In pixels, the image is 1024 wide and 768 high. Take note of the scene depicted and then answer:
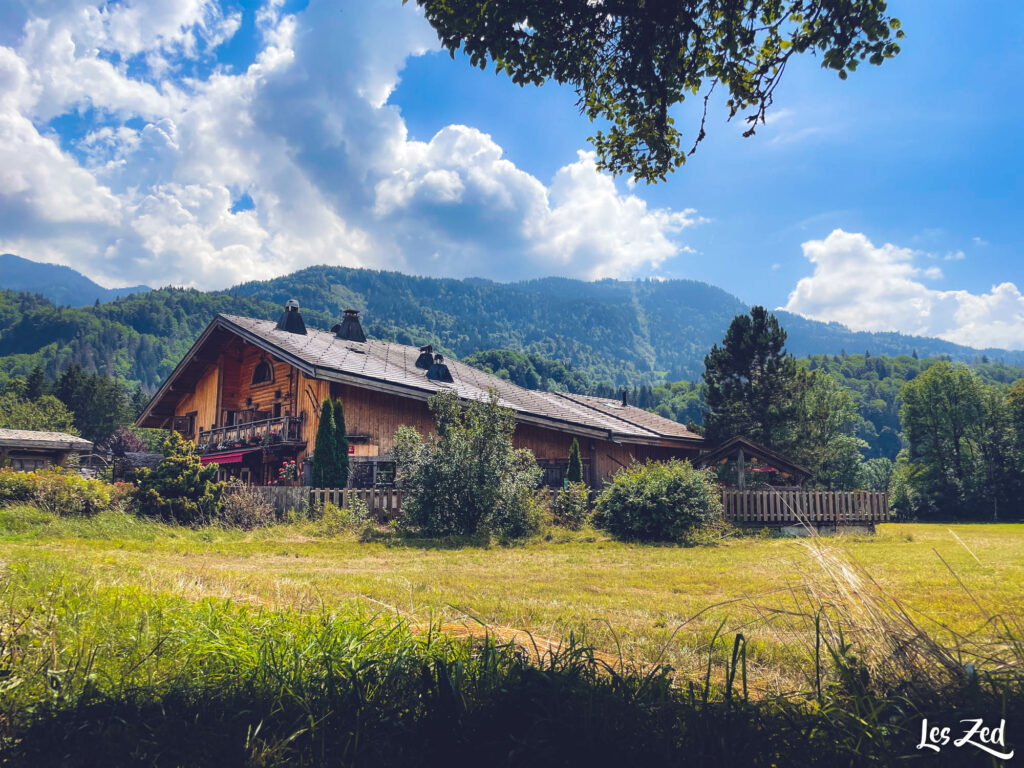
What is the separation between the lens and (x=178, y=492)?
14883mm

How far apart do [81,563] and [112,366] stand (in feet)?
484

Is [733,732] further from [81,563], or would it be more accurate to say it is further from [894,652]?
[81,563]

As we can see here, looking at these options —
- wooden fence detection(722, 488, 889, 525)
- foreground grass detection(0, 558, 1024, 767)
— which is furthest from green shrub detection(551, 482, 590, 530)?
foreground grass detection(0, 558, 1024, 767)

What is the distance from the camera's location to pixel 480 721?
2.29 meters

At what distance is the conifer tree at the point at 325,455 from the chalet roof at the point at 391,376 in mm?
2005

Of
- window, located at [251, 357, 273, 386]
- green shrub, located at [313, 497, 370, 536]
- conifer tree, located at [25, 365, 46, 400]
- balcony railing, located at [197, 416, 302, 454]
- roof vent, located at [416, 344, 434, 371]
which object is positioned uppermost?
conifer tree, located at [25, 365, 46, 400]

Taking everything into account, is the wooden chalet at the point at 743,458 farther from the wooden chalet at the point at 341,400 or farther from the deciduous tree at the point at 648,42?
the deciduous tree at the point at 648,42

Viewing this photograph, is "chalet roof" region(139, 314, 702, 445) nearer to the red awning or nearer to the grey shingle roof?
the grey shingle roof

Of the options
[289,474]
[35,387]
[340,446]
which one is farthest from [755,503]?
[35,387]

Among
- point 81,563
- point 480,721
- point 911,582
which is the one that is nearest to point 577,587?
point 911,582

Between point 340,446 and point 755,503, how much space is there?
1305 centimetres

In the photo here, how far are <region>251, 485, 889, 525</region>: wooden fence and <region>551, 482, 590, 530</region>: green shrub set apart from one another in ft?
1.19

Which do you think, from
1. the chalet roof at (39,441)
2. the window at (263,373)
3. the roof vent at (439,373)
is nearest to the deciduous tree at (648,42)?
the roof vent at (439,373)

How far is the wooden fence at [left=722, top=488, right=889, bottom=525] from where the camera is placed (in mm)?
17188
